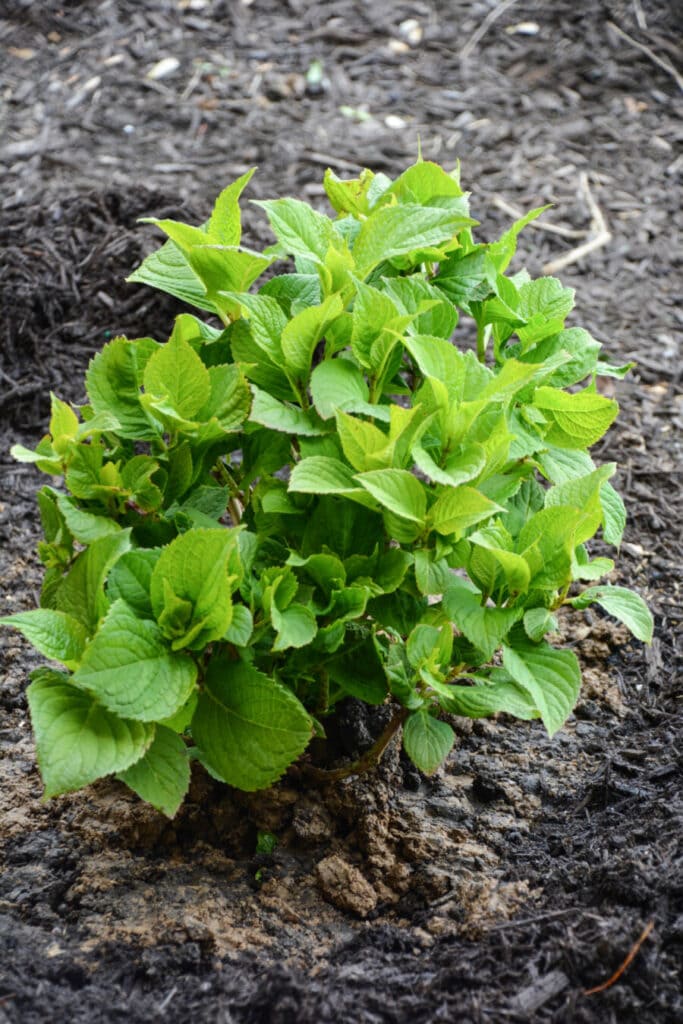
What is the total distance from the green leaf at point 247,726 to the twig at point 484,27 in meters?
4.60

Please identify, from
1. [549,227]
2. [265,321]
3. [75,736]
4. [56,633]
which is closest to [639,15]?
[549,227]

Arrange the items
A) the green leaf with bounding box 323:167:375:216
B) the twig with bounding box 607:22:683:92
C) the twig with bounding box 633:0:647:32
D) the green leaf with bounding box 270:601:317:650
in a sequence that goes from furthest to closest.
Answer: the twig with bounding box 633:0:647:32 < the twig with bounding box 607:22:683:92 < the green leaf with bounding box 323:167:375:216 < the green leaf with bounding box 270:601:317:650

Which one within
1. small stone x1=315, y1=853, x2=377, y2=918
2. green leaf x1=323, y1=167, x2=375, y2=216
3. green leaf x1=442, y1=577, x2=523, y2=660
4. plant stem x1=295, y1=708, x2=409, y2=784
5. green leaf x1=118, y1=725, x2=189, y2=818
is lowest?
small stone x1=315, y1=853, x2=377, y2=918

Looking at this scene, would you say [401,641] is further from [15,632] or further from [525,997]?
[15,632]

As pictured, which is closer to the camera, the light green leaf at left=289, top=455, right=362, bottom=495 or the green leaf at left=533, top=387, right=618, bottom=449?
the light green leaf at left=289, top=455, right=362, bottom=495

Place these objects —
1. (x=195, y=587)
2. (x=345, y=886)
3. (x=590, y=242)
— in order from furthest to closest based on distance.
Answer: (x=590, y=242), (x=345, y=886), (x=195, y=587)

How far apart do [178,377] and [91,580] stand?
14.6 inches

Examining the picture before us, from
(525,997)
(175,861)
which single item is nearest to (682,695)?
(525,997)

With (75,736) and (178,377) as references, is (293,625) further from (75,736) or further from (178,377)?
(178,377)

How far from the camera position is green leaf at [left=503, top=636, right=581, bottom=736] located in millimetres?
1630

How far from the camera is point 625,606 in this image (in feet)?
5.90

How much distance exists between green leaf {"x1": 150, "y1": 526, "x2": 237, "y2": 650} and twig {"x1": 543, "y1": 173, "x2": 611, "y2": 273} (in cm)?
292

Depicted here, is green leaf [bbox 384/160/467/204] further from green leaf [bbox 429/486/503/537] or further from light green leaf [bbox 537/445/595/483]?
green leaf [bbox 429/486/503/537]

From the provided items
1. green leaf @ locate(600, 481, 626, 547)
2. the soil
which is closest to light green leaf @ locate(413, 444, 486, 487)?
green leaf @ locate(600, 481, 626, 547)
